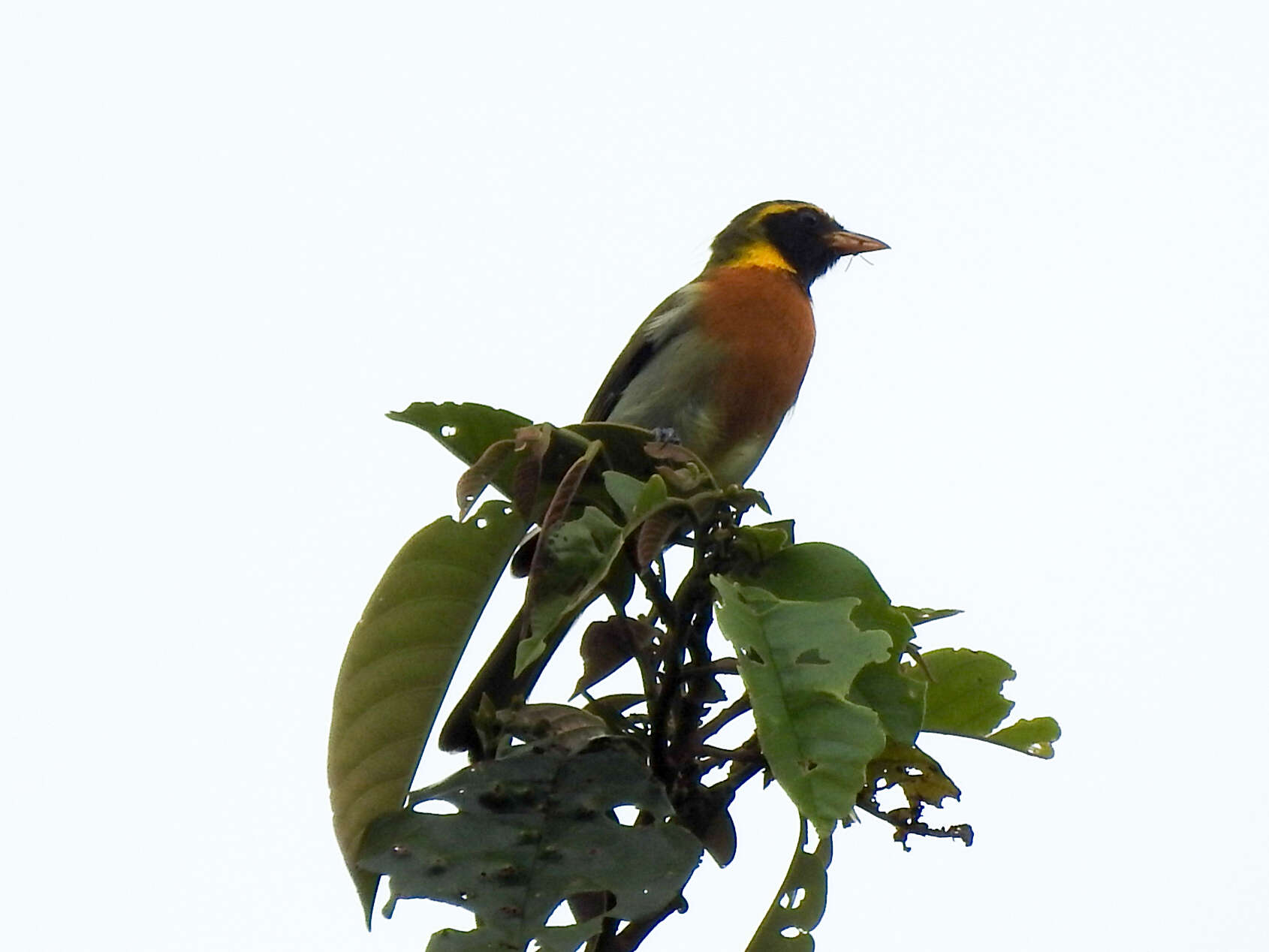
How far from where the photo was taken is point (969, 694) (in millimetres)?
2344

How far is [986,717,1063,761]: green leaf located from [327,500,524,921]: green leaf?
0.84m

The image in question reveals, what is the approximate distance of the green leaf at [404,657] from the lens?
2.24 meters

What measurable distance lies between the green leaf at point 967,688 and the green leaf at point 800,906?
28 centimetres

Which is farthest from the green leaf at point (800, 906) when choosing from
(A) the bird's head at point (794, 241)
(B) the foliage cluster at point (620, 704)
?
(A) the bird's head at point (794, 241)

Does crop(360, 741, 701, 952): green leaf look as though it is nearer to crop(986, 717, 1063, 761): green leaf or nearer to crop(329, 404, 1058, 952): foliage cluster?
crop(329, 404, 1058, 952): foliage cluster

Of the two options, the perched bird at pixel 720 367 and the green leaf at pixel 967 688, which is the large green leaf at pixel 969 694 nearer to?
the green leaf at pixel 967 688

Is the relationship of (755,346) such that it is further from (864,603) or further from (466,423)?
(864,603)

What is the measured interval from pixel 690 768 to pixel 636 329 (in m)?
3.33

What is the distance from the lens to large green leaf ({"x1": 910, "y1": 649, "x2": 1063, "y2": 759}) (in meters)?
2.33

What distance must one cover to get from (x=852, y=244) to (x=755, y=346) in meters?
1.27

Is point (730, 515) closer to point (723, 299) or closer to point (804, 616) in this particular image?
point (804, 616)

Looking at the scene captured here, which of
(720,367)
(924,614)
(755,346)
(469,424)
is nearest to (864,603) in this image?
(924,614)

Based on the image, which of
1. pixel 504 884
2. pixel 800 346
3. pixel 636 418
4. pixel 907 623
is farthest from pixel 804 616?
pixel 800 346

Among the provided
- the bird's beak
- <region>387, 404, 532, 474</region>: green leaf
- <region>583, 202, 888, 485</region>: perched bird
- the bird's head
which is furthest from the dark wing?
<region>387, 404, 532, 474</region>: green leaf
